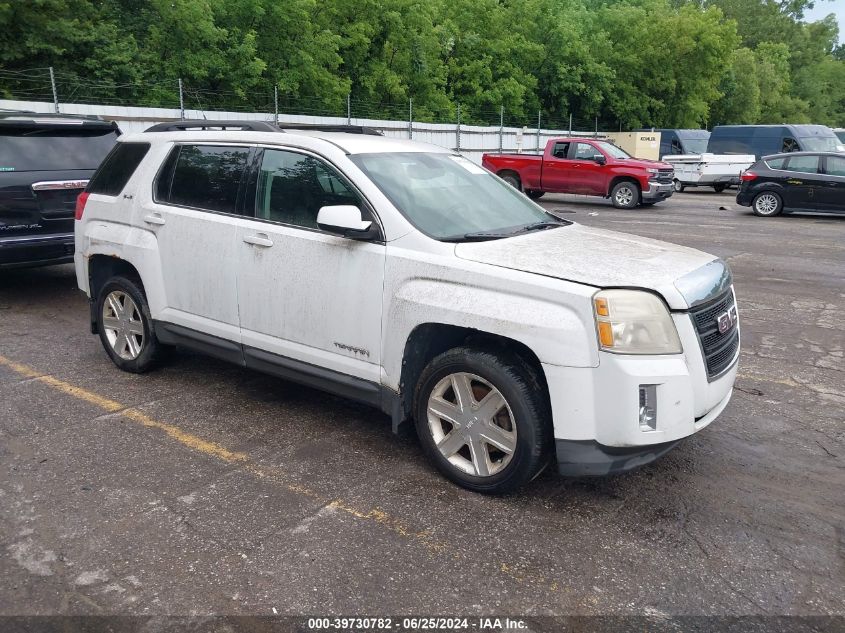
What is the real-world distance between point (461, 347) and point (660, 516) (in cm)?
130

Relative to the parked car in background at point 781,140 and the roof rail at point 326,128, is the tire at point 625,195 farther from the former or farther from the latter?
the roof rail at point 326,128

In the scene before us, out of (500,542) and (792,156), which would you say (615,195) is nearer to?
(792,156)

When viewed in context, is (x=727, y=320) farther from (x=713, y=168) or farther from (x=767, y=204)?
(x=713, y=168)

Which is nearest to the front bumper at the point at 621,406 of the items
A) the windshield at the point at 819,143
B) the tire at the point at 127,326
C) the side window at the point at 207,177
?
the side window at the point at 207,177

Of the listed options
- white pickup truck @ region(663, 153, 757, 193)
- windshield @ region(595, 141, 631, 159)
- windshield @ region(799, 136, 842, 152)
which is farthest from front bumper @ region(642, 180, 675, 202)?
windshield @ region(799, 136, 842, 152)

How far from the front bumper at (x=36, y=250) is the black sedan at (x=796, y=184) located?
618 inches

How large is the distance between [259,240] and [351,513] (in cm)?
182

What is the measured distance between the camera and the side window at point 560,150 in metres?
20.3

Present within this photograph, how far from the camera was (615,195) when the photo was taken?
1994 centimetres

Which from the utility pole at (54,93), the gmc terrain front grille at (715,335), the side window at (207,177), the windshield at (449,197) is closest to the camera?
the gmc terrain front grille at (715,335)

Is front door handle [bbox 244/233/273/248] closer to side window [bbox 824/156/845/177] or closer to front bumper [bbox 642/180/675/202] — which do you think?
side window [bbox 824/156/845/177]

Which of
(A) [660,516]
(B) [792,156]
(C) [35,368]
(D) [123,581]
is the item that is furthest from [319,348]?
(B) [792,156]

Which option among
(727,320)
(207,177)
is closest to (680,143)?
(207,177)

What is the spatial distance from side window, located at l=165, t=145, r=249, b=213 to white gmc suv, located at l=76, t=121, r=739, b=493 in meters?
0.01
